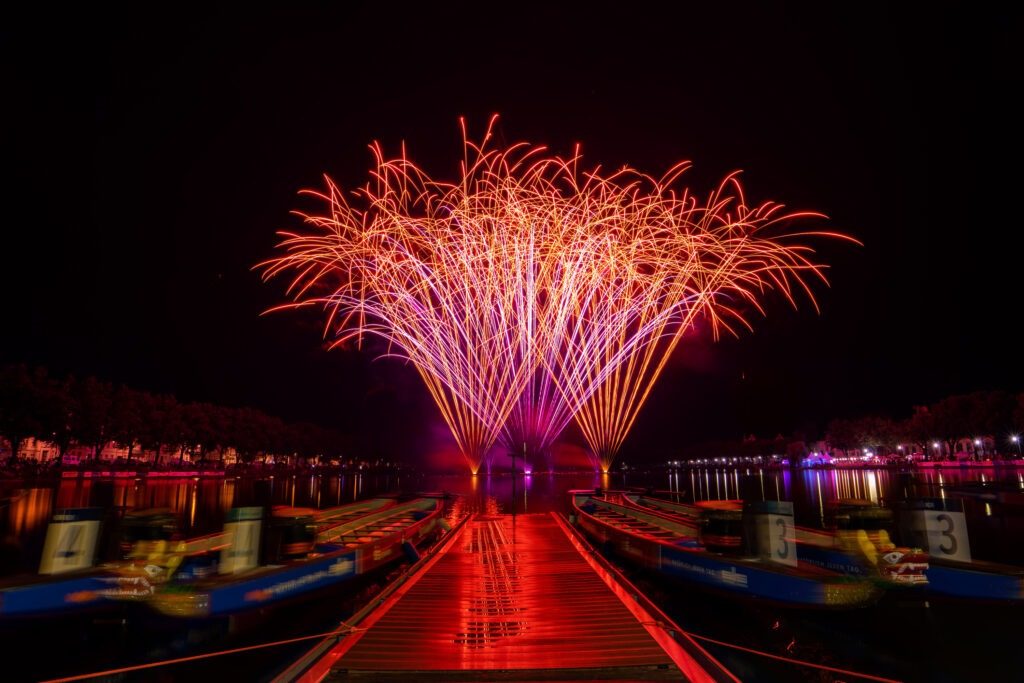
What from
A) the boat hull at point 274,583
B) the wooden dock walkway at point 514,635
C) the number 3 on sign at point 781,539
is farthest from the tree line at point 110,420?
the number 3 on sign at point 781,539

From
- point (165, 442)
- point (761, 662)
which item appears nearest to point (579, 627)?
point (761, 662)

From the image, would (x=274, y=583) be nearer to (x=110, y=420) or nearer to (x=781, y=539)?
(x=781, y=539)

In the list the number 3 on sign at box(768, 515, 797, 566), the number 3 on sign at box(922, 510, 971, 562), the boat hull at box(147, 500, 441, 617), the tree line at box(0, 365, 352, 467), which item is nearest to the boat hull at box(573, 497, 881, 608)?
the number 3 on sign at box(768, 515, 797, 566)

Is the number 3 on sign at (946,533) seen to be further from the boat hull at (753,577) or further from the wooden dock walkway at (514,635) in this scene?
the wooden dock walkway at (514,635)

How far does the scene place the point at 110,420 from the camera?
9050 cm

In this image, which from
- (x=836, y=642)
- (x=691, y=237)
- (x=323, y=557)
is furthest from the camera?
(x=691, y=237)

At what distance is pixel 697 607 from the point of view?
16016mm

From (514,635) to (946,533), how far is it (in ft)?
35.3

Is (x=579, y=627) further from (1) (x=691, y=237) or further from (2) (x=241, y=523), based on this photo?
(1) (x=691, y=237)

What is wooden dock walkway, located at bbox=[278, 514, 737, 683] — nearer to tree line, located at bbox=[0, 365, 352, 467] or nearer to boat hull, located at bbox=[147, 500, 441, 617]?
boat hull, located at bbox=[147, 500, 441, 617]

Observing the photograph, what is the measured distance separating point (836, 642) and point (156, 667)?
13.1 m

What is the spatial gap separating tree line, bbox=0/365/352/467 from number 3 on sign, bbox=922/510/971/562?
314 feet

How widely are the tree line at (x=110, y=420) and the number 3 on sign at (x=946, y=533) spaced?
314ft

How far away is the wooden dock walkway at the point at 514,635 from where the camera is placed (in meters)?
8.12
